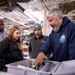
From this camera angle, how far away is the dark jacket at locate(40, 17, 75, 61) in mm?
1673

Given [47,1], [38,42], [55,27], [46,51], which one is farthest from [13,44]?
[47,1]

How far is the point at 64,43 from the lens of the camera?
5.60 feet

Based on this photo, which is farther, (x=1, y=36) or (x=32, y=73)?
(x=1, y=36)

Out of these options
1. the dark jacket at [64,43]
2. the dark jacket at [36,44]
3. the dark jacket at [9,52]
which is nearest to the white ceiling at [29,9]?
the dark jacket at [36,44]

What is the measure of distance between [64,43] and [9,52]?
0.78m

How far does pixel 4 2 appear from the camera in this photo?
10.6 ft

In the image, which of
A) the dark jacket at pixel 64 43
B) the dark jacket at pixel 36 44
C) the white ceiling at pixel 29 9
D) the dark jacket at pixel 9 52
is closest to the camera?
the dark jacket at pixel 64 43

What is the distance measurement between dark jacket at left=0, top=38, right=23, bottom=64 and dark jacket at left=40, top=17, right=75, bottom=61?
413mm

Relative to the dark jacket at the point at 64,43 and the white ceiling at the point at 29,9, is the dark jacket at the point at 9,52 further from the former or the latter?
the white ceiling at the point at 29,9

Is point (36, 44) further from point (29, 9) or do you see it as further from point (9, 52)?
point (29, 9)

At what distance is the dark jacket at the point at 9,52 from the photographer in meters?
1.97

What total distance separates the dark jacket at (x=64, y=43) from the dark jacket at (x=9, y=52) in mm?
413

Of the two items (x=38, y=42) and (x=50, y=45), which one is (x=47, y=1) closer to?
(x=38, y=42)

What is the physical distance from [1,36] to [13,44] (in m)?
1.29
